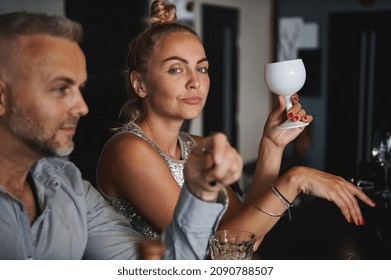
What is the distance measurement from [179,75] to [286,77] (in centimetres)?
32

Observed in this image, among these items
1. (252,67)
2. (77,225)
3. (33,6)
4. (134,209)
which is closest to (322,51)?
(252,67)

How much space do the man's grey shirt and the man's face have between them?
0.53 feet

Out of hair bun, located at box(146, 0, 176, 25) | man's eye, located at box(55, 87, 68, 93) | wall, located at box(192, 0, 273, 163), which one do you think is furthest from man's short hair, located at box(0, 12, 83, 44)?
wall, located at box(192, 0, 273, 163)

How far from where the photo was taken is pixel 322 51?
570 centimetres

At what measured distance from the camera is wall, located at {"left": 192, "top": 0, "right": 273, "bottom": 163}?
18.6 ft

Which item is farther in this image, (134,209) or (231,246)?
(134,209)

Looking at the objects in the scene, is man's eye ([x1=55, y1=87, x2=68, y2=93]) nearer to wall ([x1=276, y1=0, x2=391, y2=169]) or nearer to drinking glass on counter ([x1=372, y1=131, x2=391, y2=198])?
drinking glass on counter ([x1=372, y1=131, x2=391, y2=198])

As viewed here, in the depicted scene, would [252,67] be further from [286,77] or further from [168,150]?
[286,77]

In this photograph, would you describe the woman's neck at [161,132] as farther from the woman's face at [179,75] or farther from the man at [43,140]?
the man at [43,140]

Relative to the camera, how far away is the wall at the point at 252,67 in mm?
5684

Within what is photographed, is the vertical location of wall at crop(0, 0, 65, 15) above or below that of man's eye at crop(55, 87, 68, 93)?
above

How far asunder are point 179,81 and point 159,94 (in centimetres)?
9

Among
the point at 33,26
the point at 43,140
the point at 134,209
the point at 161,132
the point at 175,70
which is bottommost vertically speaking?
the point at 134,209
